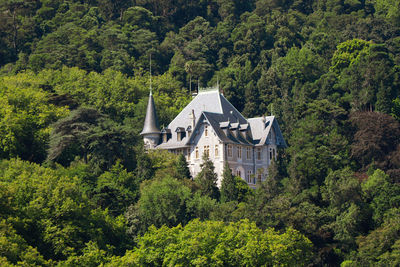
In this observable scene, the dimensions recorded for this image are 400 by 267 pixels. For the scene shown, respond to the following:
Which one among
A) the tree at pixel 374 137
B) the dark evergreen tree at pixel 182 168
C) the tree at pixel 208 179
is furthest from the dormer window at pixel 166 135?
the tree at pixel 374 137

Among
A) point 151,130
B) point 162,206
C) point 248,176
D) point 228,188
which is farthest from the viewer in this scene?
point 151,130

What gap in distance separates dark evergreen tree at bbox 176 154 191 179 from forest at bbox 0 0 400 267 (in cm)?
19

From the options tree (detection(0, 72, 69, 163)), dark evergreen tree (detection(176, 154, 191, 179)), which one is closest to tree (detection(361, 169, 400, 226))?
dark evergreen tree (detection(176, 154, 191, 179))

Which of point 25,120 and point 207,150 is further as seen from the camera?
point 207,150

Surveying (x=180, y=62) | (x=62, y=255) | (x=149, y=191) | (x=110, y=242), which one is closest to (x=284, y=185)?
(x=149, y=191)

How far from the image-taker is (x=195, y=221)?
221 ft

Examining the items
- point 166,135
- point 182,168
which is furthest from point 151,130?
point 182,168

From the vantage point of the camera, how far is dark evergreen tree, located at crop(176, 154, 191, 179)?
8288cm

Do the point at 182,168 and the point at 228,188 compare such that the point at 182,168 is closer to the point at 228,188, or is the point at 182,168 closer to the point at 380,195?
the point at 228,188

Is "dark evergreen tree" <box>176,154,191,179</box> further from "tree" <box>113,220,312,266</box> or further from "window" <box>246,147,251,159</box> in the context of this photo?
"tree" <box>113,220,312,266</box>

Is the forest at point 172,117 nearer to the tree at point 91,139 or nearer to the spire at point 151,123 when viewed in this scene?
the tree at point 91,139

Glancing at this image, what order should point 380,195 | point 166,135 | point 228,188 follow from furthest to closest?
point 166,135
point 228,188
point 380,195

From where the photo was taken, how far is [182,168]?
3273 inches

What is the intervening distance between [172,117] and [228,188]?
73.9 feet
